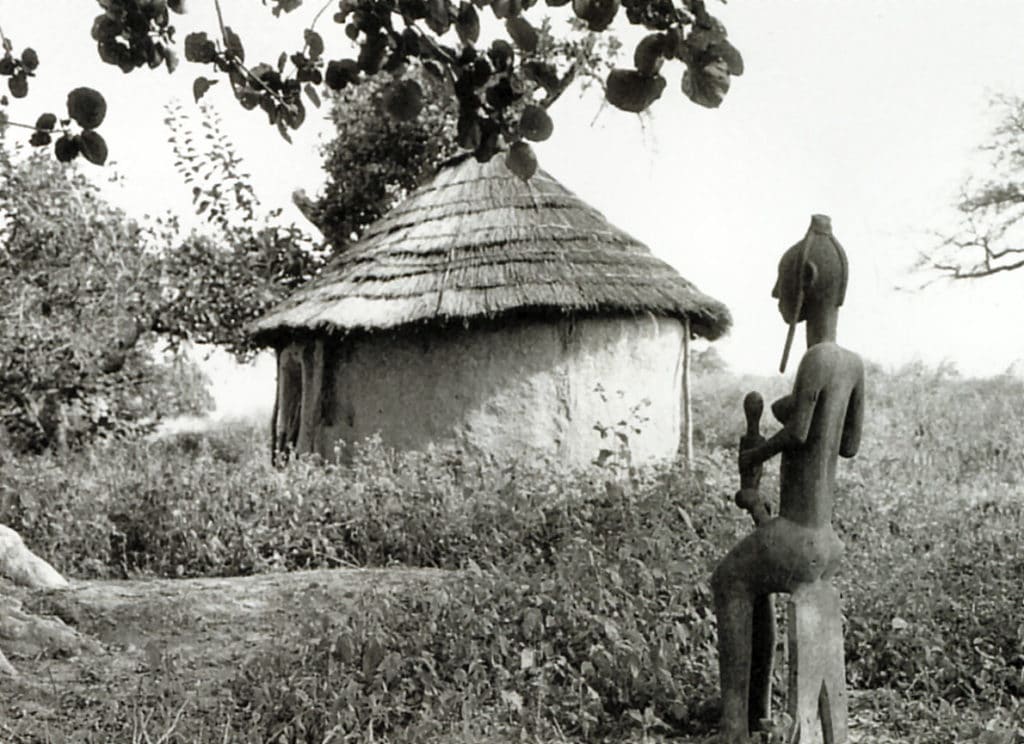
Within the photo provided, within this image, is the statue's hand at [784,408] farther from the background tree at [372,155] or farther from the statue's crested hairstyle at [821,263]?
the background tree at [372,155]

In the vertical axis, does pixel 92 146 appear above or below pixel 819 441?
above

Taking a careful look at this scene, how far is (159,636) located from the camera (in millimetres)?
5945

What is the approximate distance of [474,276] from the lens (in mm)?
10828

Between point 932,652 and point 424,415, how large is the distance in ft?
20.9

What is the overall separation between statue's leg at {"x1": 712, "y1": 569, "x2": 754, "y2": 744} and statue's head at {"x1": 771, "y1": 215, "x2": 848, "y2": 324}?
36.0 inches

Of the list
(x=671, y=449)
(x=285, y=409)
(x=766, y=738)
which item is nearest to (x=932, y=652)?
(x=766, y=738)

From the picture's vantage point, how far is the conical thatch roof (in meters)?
10.6

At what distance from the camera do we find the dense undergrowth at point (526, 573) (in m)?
4.47

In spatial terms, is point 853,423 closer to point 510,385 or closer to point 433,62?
point 433,62

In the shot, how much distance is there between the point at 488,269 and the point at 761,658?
7116mm

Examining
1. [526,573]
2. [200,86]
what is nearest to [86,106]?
[200,86]

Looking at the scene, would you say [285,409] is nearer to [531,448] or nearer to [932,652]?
[531,448]

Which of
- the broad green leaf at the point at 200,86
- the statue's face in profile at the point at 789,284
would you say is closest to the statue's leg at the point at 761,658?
the statue's face in profile at the point at 789,284

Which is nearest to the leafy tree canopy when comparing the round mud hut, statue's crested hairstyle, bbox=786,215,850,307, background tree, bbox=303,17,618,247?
statue's crested hairstyle, bbox=786,215,850,307
